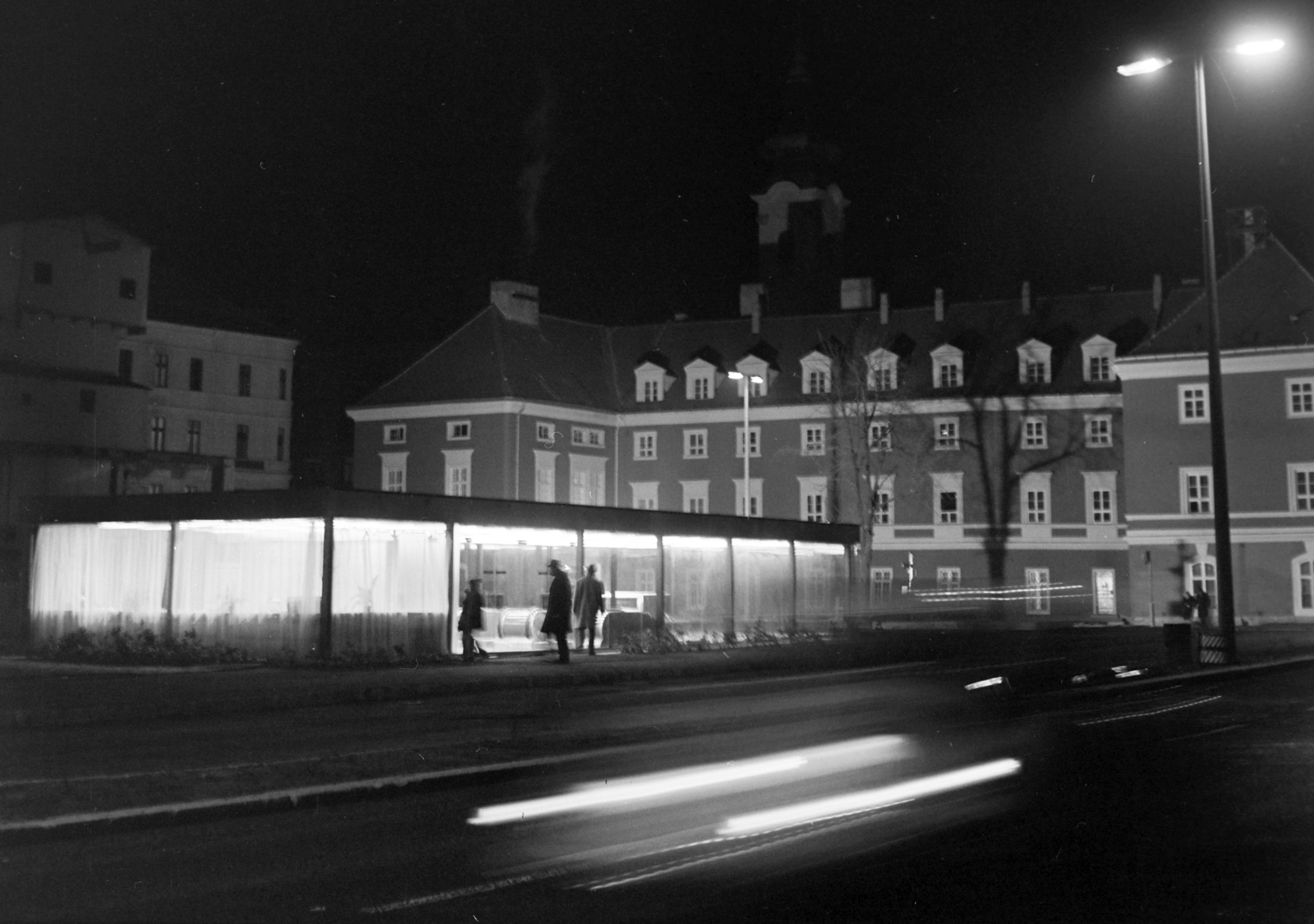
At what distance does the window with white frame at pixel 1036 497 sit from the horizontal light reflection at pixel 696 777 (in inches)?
2107

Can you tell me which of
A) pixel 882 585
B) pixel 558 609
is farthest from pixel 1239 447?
pixel 558 609

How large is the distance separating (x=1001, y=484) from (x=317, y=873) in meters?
62.5

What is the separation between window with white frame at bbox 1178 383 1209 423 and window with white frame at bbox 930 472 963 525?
11480 mm

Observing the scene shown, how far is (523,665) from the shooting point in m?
29.6

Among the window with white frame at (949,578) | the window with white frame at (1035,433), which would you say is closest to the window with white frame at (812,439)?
the window with white frame at (949,578)

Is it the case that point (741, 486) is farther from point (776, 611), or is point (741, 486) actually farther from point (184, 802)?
point (184, 802)

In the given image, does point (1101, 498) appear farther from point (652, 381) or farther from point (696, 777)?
point (696, 777)

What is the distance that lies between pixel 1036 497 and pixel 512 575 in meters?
40.3

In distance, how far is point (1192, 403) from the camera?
61.8 m

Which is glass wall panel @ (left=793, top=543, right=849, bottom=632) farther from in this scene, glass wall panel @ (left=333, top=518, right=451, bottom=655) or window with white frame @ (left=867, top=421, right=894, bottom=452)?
window with white frame @ (left=867, top=421, right=894, bottom=452)

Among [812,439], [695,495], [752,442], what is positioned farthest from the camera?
[695,495]

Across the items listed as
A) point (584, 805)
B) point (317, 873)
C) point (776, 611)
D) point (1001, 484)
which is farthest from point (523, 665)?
point (1001, 484)

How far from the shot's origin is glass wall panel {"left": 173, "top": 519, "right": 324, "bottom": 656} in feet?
99.2

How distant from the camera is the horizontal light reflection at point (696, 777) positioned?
1239cm
